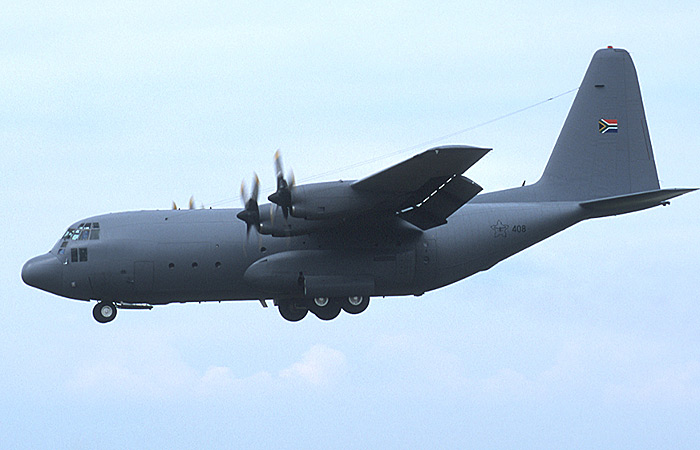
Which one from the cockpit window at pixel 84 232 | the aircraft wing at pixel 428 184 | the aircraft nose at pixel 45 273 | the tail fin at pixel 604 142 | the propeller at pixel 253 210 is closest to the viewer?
the aircraft wing at pixel 428 184

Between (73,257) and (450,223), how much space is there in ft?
32.4

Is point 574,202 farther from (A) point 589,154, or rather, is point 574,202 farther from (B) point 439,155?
(B) point 439,155

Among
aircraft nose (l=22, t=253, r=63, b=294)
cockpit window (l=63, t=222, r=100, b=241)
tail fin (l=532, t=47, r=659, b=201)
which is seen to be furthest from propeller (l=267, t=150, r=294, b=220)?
tail fin (l=532, t=47, r=659, b=201)

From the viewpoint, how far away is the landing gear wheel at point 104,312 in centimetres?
2470

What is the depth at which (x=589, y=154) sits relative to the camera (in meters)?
26.7

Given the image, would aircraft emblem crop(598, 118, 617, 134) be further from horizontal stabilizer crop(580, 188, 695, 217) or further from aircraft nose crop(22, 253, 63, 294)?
aircraft nose crop(22, 253, 63, 294)

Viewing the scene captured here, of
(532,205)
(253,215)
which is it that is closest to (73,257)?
(253,215)

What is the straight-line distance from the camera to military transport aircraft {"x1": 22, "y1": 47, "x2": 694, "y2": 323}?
23.5 metres

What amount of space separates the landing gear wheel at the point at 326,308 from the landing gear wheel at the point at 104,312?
5.30 m

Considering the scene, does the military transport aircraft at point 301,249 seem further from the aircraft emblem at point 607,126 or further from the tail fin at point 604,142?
the aircraft emblem at point 607,126

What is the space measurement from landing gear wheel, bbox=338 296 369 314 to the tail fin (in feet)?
19.0

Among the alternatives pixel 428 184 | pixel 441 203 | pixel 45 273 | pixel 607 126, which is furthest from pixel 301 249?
pixel 607 126

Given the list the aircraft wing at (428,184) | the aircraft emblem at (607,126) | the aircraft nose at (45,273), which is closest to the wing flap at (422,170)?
the aircraft wing at (428,184)

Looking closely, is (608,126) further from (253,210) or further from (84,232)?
(84,232)
